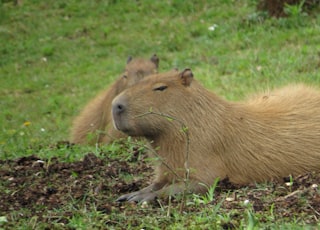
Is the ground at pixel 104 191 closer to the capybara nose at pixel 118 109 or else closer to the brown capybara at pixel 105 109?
the capybara nose at pixel 118 109

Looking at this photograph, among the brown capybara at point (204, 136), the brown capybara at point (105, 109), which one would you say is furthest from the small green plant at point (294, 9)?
the brown capybara at point (204, 136)

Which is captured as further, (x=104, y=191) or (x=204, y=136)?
(x=104, y=191)

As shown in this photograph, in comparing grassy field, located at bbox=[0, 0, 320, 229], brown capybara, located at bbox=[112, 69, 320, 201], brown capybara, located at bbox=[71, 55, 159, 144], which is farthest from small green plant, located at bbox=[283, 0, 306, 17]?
brown capybara, located at bbox=[112, 69, 320, 201]

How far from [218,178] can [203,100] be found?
1.59 ft

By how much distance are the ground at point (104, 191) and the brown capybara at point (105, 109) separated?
1770mm

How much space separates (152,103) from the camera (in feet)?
15.4

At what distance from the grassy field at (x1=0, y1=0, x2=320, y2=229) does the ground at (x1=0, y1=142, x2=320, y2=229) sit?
38cm

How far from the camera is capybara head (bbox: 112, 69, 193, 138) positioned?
15.1ft

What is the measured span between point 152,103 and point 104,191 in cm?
60

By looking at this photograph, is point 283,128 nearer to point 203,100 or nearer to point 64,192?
point 203,100

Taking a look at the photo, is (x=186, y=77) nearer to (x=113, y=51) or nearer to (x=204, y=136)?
(x=204, y=136)

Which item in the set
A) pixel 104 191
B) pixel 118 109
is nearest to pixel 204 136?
pixel 118 109

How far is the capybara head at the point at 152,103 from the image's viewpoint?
4605mm

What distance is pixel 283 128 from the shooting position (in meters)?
4.90
